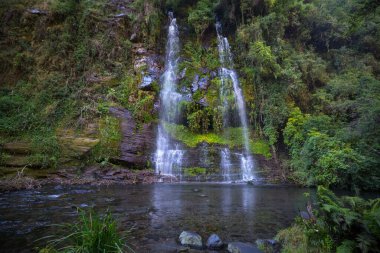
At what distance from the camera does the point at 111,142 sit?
54.9ft

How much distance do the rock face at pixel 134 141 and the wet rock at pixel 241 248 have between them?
11735 millimetres

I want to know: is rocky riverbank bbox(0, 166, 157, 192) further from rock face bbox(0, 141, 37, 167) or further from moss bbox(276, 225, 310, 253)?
moss bbox(276, 225, 310, 253)

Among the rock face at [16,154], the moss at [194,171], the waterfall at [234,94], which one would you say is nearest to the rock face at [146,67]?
the waterfall at [234,94]

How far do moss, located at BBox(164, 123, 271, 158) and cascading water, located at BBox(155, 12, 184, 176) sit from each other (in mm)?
644

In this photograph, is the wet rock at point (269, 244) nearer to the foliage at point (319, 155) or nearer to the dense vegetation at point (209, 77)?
the foliage at point (319, 155)

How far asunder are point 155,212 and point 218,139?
11241 mm

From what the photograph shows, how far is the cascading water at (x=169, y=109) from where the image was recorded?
1734 centimetres

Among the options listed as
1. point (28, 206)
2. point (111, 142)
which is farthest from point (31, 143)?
point (28, 206)

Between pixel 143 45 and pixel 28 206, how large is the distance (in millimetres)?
16994

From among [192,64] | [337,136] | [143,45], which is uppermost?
[143,45]

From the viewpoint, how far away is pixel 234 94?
21016 millimetres

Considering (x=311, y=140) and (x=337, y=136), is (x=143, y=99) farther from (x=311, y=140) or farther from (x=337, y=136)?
(x=337, y=136)

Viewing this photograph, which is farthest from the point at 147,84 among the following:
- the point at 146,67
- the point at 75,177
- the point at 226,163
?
the point at 75,177

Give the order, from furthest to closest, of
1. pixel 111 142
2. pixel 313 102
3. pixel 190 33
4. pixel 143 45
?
pixel 190 33 → pixel 143 45 → pixel 313 102 → pixel 111 142
